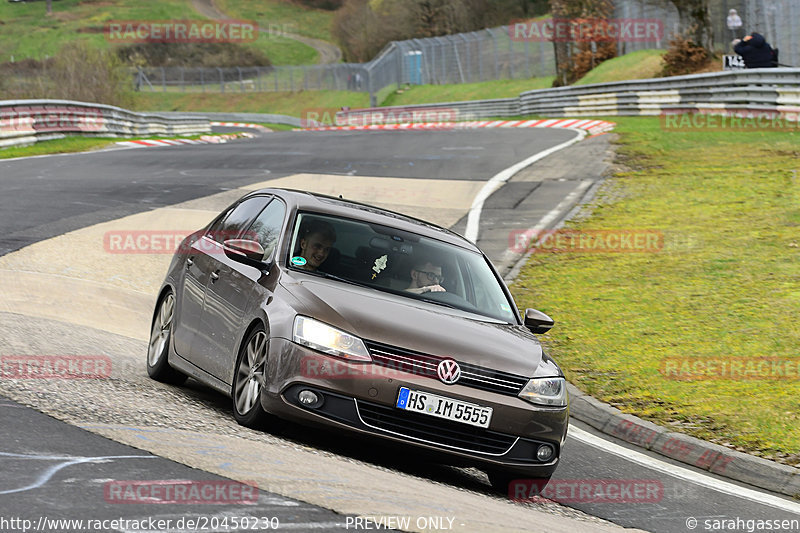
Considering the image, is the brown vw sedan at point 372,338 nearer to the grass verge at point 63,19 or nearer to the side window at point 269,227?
the side window at point 269,227

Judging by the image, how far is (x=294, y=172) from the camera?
24406mm

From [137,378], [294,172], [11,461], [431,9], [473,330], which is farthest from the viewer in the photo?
[431,9]

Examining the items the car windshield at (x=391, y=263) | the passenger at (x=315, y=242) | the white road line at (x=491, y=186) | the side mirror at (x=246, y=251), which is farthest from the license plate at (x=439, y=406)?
the white road line at (x=491, y=186)

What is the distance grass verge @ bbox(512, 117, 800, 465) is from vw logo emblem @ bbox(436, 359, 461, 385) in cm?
299

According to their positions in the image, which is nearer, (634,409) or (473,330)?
(473,330)

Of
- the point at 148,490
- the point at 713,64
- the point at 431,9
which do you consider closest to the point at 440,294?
the point at 148,490

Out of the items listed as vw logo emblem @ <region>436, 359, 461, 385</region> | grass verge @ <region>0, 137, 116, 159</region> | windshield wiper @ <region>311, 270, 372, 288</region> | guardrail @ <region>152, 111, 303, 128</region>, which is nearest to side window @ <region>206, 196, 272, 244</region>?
windshield wiper @ <region>311, 270, 372, 288</region>

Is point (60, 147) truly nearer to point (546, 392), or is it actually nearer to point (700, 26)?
point (700, 26)

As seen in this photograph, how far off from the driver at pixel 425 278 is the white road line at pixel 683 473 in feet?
6.45

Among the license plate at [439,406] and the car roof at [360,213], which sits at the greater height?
the car roof at [360,213]

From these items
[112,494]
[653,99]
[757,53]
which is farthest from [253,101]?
[112,494]

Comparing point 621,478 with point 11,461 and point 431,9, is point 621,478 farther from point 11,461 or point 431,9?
point 431,9

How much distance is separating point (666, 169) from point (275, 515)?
757 inches

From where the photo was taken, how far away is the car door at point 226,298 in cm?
734
